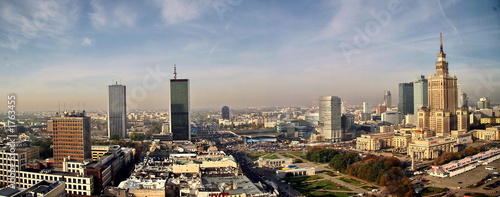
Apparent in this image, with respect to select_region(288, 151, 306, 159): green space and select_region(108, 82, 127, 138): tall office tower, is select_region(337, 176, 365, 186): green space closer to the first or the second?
select_region(288, 151, 306, 159): green space

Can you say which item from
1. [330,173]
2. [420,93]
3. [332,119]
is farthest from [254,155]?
[420,93]

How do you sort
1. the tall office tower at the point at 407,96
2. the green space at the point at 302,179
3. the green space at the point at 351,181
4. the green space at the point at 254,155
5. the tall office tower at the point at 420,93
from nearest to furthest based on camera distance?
the green space at the point at 351,181 < the green space at the point at 302,179 < the green space at the point at 254,155 < the tall office tower at the point at 420,93 < the tall office tower at the point at 407,96

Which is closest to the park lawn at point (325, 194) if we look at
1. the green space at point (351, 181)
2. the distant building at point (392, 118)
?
the green space at point (351, 181)

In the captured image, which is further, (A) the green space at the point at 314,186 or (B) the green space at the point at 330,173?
(B) the green space at the point at 330,173

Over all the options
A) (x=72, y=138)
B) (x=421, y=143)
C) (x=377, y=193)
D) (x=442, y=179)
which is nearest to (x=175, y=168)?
(x=72, y=138)

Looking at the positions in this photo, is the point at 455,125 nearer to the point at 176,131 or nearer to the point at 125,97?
the point at 176,131

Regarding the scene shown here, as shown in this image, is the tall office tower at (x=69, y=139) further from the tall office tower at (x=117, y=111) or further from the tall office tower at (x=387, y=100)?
the tall office tower at (x=387, y=100)

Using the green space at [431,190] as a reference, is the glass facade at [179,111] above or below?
above
